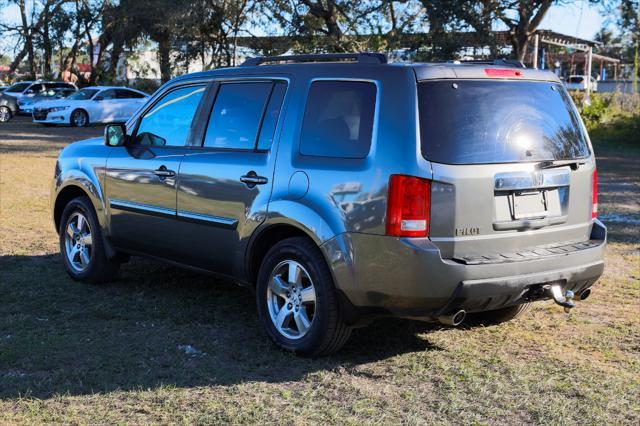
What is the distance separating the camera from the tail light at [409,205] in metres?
4.52

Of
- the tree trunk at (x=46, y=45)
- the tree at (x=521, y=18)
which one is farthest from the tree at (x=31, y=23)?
the tree at (x=521, y=18)

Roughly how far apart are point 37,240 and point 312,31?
22.3 meters

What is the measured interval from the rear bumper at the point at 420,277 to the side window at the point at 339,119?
540 millimetres

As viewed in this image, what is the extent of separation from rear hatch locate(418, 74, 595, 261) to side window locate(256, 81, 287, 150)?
111 cm

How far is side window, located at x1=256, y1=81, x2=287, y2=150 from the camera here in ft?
17.6

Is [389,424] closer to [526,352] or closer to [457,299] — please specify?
[457,299]

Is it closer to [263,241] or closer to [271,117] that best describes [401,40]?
[271,117]

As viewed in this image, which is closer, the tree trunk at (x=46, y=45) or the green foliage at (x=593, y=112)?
the green foliage at (x=593, y=112)

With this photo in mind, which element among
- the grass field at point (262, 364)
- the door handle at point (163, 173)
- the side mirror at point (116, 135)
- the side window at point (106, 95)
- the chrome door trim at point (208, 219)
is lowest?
the grass field at point (262, 364)

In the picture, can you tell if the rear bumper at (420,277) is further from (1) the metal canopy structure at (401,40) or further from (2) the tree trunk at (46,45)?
(2) the tree trunk at (46,45)

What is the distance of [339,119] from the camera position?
16.4 ft

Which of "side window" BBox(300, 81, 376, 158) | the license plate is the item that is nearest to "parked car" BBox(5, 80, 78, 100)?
"side window" BBox(300, 81, 376, 158)

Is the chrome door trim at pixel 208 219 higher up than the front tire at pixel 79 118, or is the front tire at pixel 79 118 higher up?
the front tire at pixel 79 118

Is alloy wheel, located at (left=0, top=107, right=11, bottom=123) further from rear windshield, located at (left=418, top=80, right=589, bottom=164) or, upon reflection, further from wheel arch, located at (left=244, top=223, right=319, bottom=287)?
rear windshield, located at (left=418, top=80, right=589, bottom=164)
